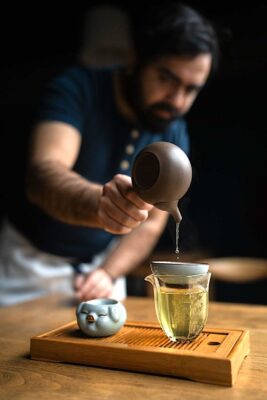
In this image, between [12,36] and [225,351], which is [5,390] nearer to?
[225,351]

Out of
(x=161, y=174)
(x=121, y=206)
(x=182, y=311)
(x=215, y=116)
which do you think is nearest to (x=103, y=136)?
(x=121, y=206)

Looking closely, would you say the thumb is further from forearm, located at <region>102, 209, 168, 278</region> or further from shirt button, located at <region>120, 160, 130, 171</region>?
shirt button, located at <region>120, 160, 130, 171</region>

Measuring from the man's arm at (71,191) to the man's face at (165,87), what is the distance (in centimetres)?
33

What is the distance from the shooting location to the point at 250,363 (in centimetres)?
95

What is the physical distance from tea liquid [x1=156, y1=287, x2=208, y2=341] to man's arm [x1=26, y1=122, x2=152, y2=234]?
24 centimetres

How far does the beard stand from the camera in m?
1.86

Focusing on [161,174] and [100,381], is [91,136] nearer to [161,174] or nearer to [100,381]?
[161,174]

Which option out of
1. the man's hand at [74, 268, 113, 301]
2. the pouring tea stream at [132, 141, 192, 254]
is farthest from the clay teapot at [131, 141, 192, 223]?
the man's hand at [74, 268, 113, 301]

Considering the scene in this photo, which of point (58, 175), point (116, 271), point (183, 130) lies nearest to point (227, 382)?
point (58, 175)

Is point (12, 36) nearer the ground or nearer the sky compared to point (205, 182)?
nearer the sky

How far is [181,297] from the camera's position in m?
0.95

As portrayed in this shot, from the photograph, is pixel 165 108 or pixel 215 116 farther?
pixel 215 116

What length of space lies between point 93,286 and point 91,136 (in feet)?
2.35

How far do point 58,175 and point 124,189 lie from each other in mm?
369
